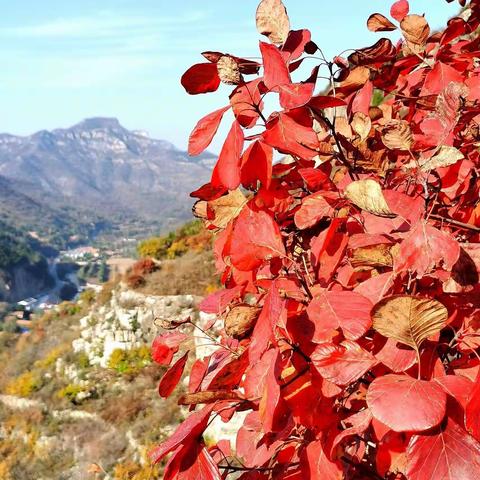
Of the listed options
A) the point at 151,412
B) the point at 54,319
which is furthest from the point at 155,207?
the point at 151,412

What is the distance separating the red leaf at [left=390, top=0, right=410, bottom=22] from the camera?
72 cm

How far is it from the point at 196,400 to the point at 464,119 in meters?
0.48

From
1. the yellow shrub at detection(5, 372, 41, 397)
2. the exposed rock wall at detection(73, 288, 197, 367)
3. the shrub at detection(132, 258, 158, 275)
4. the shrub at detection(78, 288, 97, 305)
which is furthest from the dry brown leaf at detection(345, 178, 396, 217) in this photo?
the shrub at detection(78, 288, 97, 305)

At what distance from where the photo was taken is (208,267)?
312 inches

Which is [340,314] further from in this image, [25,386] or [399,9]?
[25,386]

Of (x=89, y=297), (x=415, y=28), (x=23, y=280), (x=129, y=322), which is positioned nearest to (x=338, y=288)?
(x=415, y=28)

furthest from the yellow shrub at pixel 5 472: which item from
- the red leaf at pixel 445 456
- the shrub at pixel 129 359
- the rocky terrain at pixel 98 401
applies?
the red leaf at pixel 445 456

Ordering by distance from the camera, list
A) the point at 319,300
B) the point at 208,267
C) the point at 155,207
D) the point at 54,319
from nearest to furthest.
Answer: the point at 319,300 → the point at 208,267 → the point at 54,319 → the point at 155,207

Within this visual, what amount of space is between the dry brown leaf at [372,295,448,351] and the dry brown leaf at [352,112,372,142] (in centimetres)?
25

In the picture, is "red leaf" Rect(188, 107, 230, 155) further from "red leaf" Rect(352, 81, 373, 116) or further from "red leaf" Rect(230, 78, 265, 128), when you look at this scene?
"red leaf" Rect(352, 81, 373, 116)

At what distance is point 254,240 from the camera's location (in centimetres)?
47

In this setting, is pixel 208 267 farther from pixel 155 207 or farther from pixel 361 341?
pixel 155 207

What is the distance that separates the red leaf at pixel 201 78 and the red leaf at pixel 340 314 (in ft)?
0.80

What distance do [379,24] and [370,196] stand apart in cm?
47
